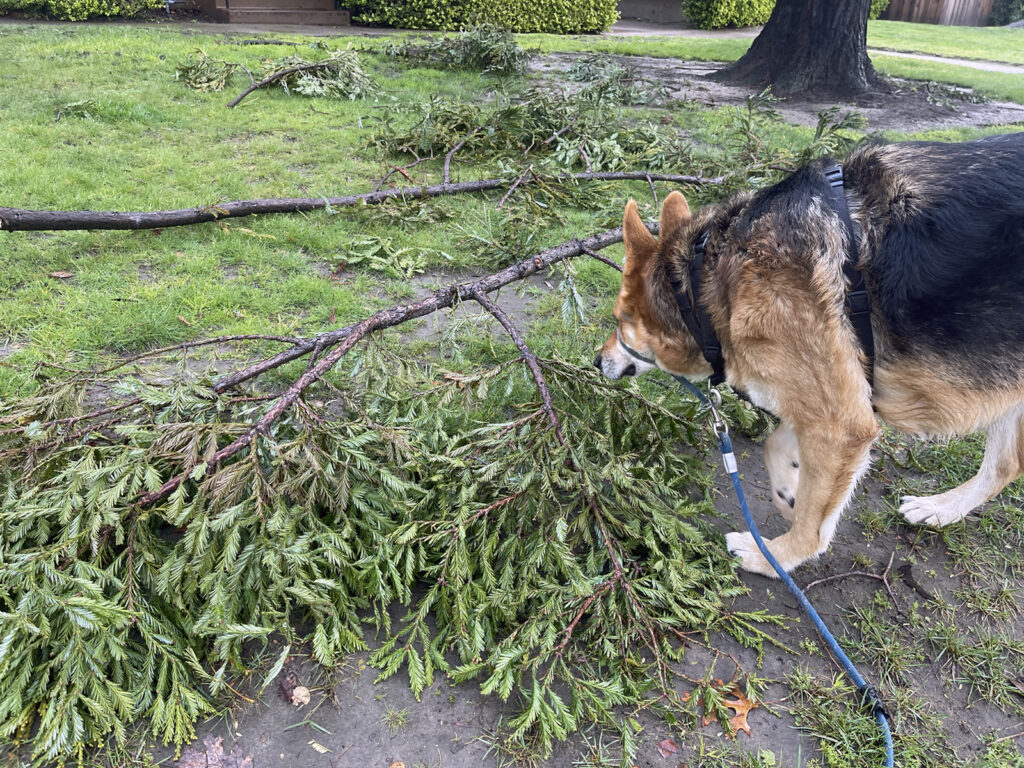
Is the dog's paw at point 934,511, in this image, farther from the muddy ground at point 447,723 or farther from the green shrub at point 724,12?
the green shrub at point 724,12

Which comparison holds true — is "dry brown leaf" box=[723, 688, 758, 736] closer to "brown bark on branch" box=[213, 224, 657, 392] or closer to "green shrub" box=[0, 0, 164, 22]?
"brown bark on branch" box=[213, 224, 657, 392]

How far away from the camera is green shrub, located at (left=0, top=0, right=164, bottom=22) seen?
13.8m

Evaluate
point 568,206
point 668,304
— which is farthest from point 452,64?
point 668,304

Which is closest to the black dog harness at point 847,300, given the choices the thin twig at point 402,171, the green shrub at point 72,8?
the thin twig at point 402,171

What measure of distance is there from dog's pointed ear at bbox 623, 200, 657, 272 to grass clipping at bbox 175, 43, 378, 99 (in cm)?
810

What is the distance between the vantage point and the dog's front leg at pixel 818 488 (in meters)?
2.76

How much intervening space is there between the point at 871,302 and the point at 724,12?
24.9 meters

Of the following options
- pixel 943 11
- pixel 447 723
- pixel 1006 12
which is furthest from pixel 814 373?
pixel 1006 12

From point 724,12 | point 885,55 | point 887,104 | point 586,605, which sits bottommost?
point 586,605

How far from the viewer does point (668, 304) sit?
128 inches

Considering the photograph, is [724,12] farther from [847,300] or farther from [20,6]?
[847,300]

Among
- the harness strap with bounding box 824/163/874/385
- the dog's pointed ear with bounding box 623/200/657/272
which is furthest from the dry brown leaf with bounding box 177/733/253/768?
the harness strap with bounding box 824/163/874/385

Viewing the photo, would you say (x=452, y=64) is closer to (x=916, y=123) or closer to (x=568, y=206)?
(x=568, y=206)

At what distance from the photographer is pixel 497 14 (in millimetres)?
17688
